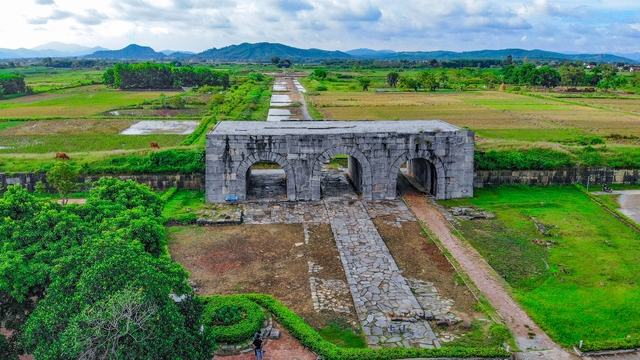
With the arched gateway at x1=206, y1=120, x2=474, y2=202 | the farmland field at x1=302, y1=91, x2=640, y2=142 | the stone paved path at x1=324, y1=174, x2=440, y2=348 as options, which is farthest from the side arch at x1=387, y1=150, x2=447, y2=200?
the farmland field at x1=302, y1=91, x2=640, y2=142

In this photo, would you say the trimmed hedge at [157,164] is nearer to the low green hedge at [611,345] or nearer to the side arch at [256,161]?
the side arch at [256,161]

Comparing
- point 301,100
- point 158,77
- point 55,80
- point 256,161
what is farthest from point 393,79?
point 256,161

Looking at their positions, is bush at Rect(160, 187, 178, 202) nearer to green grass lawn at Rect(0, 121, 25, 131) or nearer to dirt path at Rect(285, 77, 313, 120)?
dirt path at Rect(285, 77, 313, 120)

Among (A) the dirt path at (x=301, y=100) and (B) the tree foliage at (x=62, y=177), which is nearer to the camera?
(B) the tree foliage at (x=62, y=177)

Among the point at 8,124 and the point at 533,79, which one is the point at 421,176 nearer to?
the point at 8,124

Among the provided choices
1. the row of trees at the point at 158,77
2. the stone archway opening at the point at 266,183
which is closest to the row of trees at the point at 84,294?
the stone archway opening at the point at 266,183

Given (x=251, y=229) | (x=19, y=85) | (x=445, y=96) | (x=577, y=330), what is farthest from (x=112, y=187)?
(x=19, y=85)
